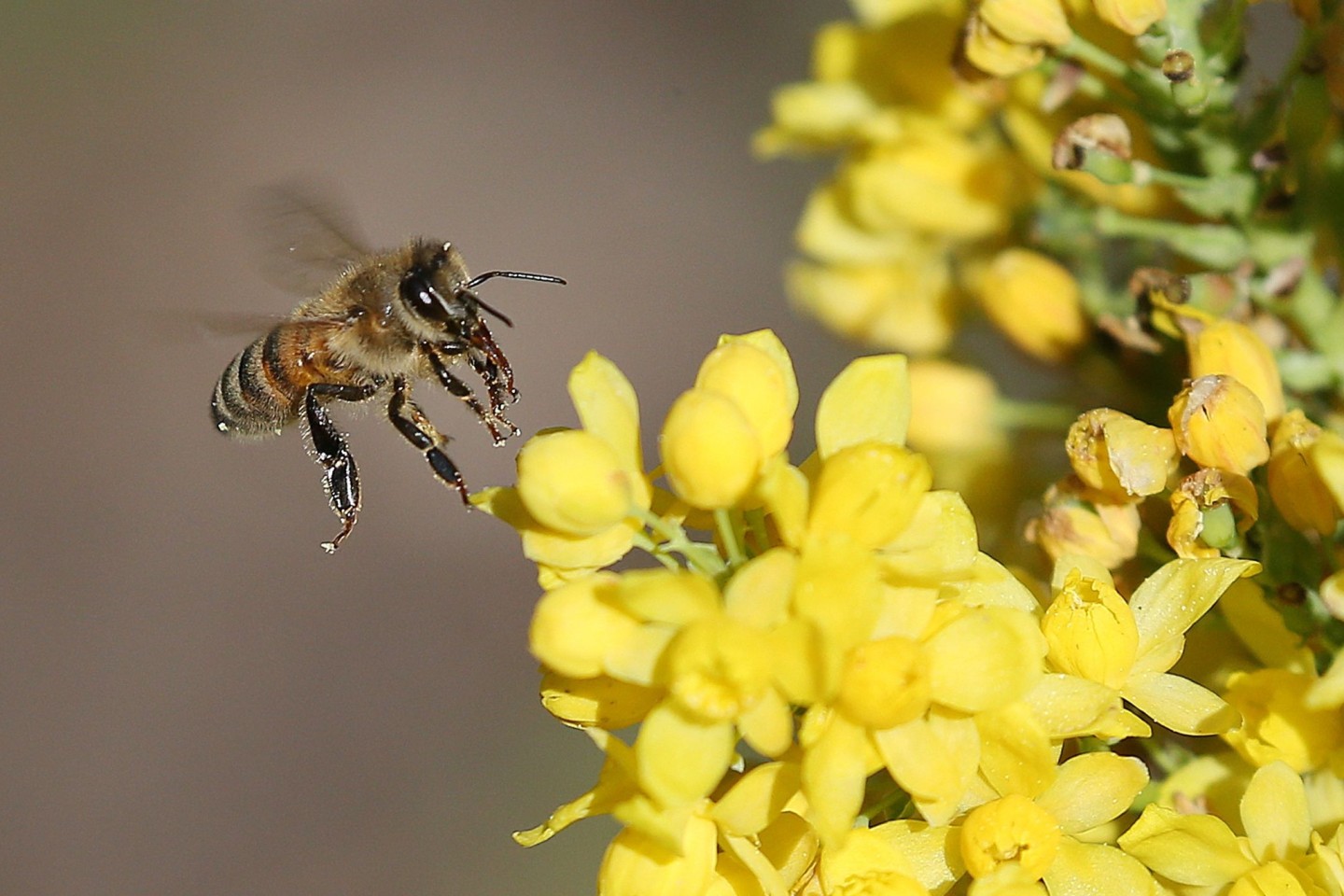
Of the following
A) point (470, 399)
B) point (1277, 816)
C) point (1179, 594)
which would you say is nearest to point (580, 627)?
point (1179, 594)

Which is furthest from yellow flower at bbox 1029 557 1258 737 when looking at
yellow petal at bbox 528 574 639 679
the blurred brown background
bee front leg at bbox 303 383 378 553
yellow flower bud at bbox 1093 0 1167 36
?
the blurred brown background

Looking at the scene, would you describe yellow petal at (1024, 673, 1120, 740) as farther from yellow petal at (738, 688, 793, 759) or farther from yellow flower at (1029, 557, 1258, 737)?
yellow petal at (738, 688, 793, 759)

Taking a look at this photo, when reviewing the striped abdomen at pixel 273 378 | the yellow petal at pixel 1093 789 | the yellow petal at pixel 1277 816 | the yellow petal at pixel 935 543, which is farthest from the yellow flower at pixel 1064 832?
the striped abdomen at pixel 273 378

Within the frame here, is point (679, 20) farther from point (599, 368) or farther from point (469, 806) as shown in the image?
point (599, 368)

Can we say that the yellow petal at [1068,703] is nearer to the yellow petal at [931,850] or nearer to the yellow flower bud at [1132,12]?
the yellow petal at [931,850]

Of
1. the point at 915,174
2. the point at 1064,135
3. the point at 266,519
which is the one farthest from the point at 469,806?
the point at 1064,135

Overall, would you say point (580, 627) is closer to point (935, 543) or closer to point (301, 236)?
point (935, 543)

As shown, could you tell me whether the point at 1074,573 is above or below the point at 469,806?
above
